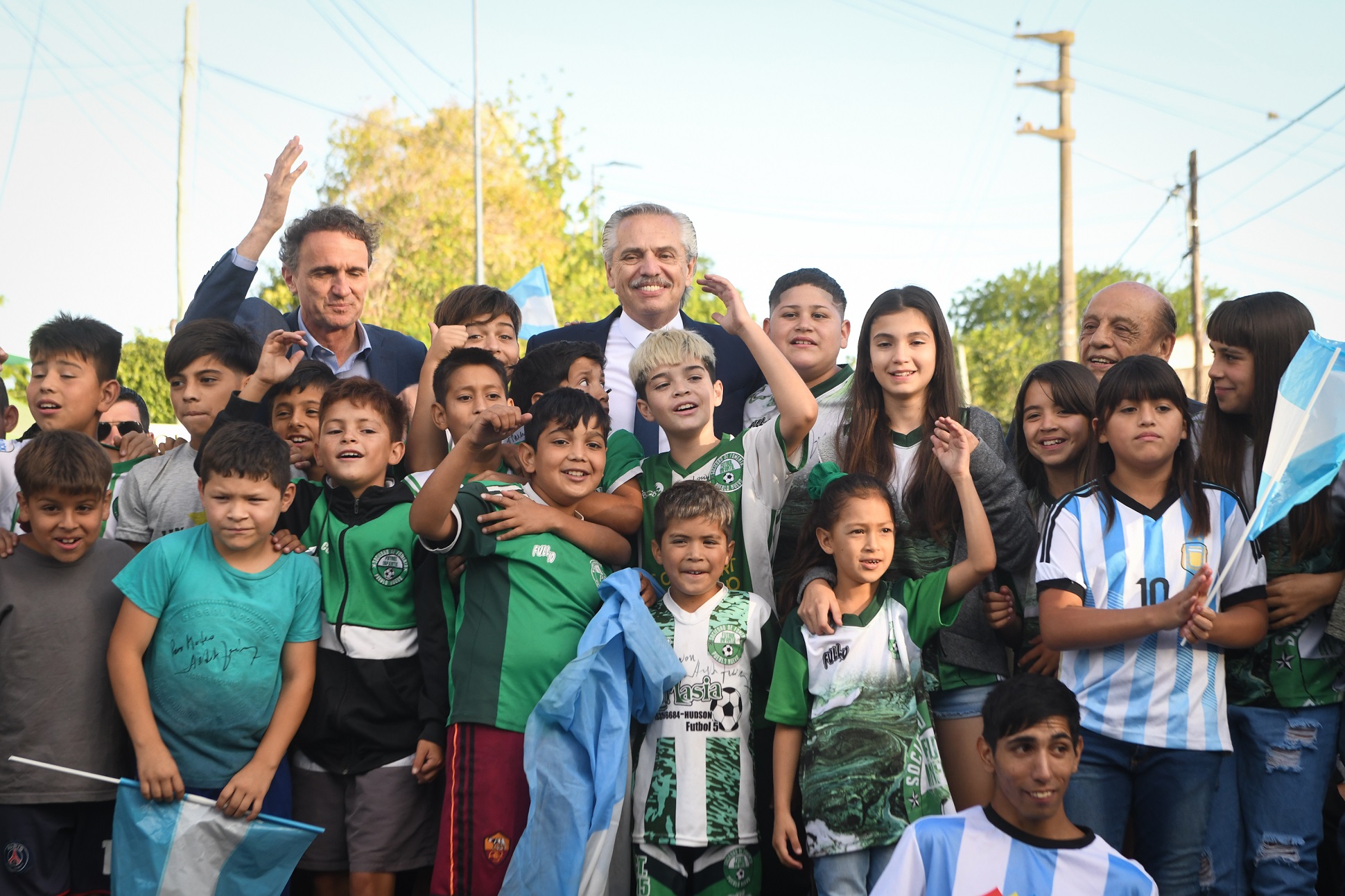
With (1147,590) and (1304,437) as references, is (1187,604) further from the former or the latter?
(1304,437)

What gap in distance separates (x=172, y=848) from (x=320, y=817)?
19.2 inches

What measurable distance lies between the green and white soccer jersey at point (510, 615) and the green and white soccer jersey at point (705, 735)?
1.03 feet

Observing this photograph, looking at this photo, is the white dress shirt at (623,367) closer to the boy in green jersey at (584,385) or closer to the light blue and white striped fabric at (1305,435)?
the boy in green jersey at (584,385)

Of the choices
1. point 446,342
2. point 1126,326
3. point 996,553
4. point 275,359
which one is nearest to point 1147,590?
point 996,553

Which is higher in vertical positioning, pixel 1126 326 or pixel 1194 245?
pixel 1194 245

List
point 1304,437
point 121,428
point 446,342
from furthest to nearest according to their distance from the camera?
point 121,428 < point 446,342 < point 1304,437

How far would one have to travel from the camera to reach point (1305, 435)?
3.50 m

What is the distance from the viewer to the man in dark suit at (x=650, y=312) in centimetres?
511

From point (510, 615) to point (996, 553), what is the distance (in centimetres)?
174

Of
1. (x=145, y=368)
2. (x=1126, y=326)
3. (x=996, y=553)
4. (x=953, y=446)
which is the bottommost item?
(x=996, y=553)

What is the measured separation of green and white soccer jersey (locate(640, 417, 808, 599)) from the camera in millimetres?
4117

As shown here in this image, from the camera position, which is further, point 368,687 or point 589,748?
point 368,687

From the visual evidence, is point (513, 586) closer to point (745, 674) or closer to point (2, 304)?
point (745, 674)

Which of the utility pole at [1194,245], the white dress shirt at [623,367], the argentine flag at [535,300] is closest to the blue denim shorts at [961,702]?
the white dress shirt at [623,367]
